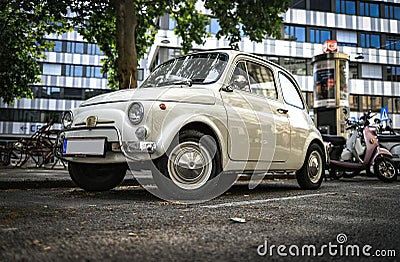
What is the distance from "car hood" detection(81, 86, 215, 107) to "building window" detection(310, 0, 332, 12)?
4011cm

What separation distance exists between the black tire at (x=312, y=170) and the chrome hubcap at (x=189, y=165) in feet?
7.61

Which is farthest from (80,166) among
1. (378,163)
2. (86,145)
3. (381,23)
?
(381,23)

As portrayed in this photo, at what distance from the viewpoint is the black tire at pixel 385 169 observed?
10.2 meters

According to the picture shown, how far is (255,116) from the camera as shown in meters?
6.09

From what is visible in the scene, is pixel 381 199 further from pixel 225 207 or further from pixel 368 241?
pixel 368 241

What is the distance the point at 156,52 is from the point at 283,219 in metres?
38.5

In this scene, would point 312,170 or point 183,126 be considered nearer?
point 183,126

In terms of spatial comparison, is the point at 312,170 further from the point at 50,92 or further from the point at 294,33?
the point at 50,92

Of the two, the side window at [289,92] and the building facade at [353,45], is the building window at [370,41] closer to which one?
the building facade at [353,45]

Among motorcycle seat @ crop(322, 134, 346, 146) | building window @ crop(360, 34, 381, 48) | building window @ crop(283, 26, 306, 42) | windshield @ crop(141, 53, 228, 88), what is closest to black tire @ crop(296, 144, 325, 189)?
windshield @ crop(141, 53, 228, 88)

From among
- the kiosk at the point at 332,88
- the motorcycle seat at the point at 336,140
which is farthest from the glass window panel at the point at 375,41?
the motorcycle seat at the point at 336,140

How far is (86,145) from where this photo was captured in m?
5.42

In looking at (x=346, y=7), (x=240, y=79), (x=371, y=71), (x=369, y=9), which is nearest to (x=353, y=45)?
(x=371, y=71)

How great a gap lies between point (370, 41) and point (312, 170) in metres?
40.7
